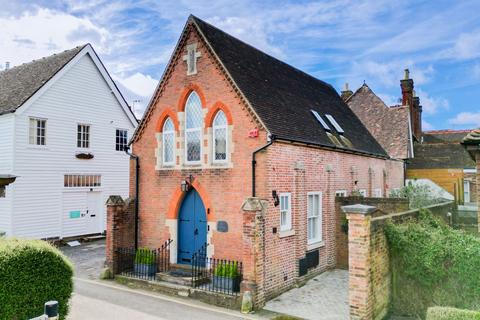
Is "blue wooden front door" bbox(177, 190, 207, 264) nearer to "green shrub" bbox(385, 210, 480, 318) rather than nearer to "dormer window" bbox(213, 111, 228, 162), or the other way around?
"dormer window" bbox(213, 111, 228, 162)

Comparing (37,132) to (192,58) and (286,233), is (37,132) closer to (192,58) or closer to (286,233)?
(192,58)

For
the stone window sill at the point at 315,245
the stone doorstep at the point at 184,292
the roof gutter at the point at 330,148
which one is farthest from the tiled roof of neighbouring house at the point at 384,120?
the stone doorstep at the point at 184,292

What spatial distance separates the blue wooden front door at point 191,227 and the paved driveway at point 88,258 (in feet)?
11.7

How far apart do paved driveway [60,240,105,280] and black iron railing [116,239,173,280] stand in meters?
1.15

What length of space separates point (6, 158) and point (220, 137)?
497 inches

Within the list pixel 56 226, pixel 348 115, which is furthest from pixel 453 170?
pixel 56 226

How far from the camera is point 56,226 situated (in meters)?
21.2

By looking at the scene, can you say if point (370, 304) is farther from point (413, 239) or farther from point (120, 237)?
point (120, 237)

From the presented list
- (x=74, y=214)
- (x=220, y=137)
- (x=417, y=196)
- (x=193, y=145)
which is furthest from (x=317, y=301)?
(x=74, y=214)

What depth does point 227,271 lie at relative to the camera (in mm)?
11922

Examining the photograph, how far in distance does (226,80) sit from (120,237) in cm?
736

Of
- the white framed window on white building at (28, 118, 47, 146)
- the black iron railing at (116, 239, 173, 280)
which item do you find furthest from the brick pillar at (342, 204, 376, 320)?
the white framed window on white building at (28, 118, 47, 146)

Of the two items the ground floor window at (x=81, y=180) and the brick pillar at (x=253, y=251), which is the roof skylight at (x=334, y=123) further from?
the ground floor window at (x=81, y=180)

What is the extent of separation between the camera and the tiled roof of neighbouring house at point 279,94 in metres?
13.7
